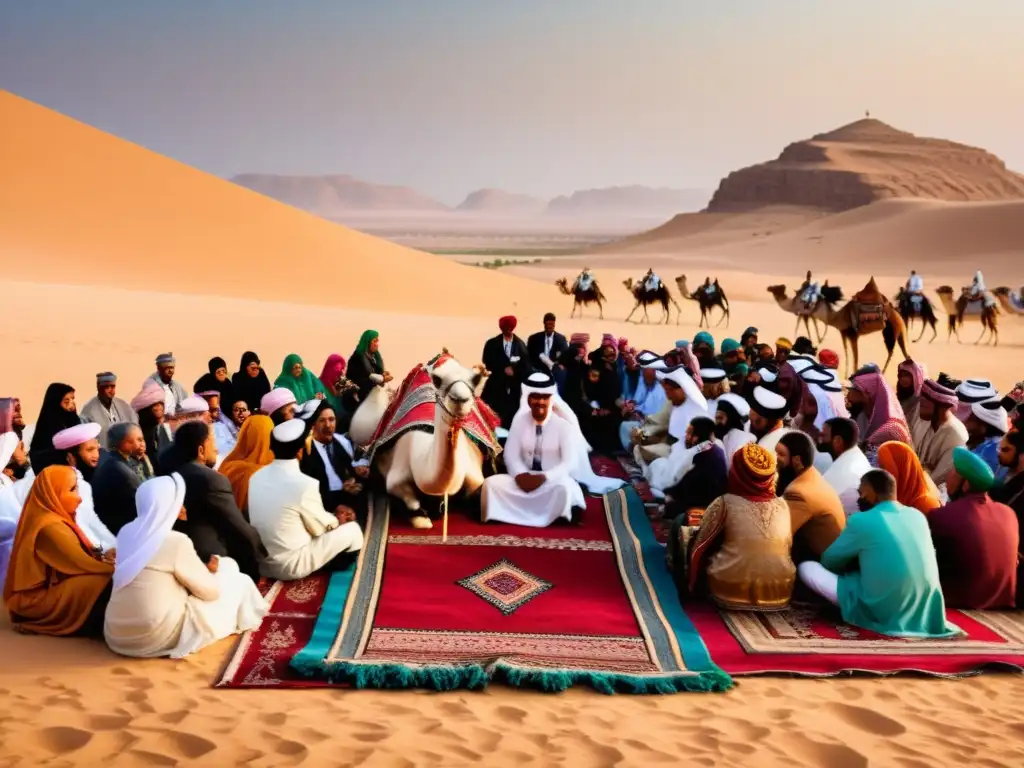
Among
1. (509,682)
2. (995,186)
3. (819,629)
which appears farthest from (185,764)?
(995,186)

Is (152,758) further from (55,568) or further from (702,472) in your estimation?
(702,472)

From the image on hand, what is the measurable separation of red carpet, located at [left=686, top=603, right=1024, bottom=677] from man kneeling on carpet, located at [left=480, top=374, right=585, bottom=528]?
1.71 metres

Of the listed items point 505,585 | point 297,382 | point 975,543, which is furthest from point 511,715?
point 297,382

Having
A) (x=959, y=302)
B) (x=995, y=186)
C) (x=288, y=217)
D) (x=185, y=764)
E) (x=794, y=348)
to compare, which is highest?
(x=995, y=186)

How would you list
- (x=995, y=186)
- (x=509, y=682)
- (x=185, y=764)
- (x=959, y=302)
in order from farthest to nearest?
1. (x=995, y=186)
2. (x=959, y=302)
3. (x=509, y=682)
4. (x=185, y=764)

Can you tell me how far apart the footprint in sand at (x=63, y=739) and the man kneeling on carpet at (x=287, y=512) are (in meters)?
1.86

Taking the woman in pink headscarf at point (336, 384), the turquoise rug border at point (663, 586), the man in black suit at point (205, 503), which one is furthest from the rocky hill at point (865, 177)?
the man in black suit at point (205, 503)

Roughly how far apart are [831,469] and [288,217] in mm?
31363

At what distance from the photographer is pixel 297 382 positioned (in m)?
9.43

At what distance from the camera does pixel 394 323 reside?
65.1 feet

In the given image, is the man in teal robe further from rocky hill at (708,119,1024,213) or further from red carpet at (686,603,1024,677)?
rocky hill at (708,119,1024,213)

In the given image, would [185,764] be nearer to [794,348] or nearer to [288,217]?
[794,348]

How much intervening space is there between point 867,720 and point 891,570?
1.07 metres

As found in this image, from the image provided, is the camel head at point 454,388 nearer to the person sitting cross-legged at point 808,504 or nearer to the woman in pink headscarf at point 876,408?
the person sitting cross-legged at point 808,504
